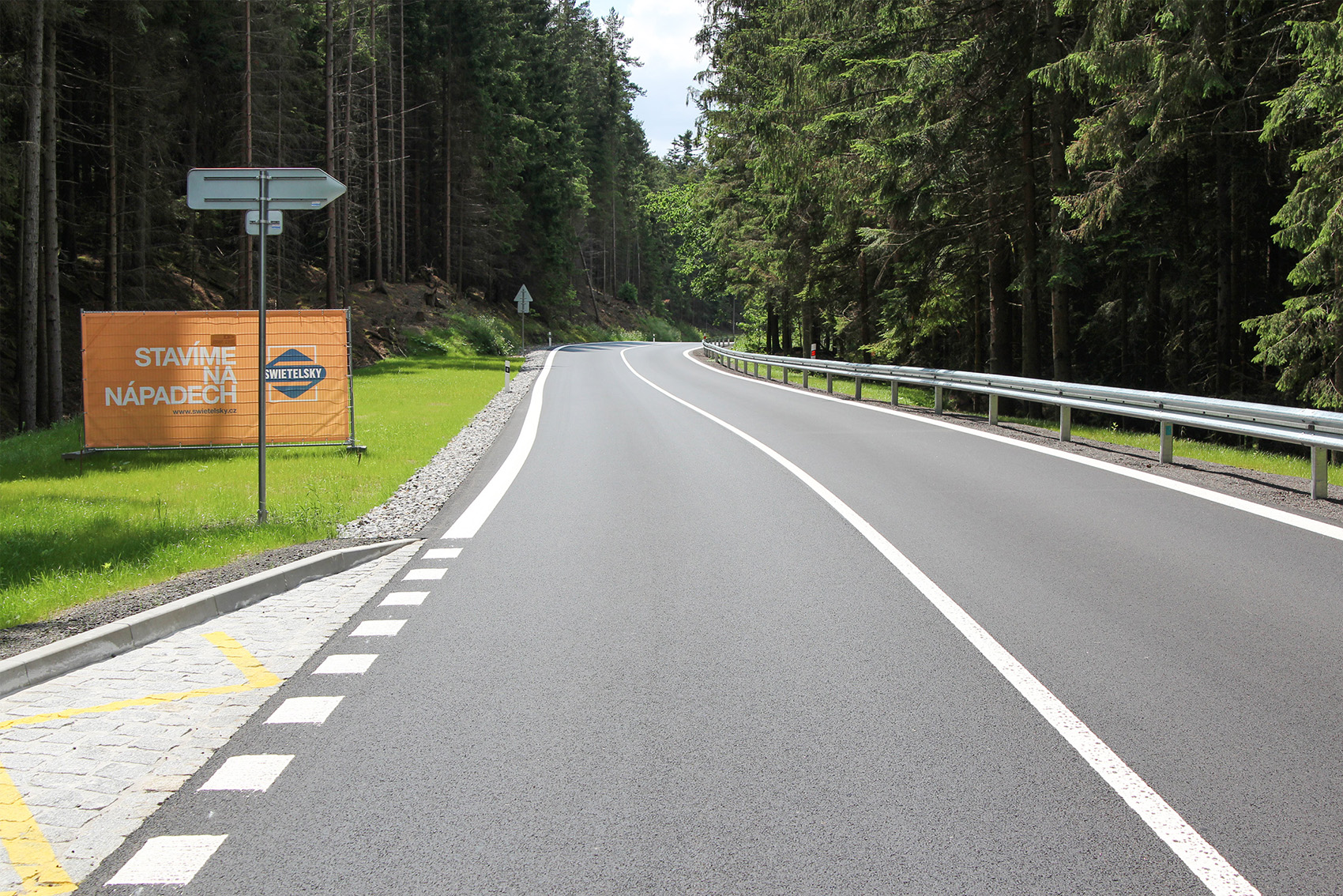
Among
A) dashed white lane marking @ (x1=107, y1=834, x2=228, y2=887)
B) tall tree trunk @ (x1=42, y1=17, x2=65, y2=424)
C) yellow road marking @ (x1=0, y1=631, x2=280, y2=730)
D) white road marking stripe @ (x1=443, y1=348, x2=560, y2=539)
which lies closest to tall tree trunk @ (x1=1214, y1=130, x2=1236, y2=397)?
white road marking stripe @ (x1=443, y1=348, x2=560, y2=539)

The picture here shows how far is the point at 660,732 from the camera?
174 inches

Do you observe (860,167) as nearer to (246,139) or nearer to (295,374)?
(295,374)

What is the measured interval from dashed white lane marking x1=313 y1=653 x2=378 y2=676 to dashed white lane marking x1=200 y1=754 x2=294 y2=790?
3.49 feet

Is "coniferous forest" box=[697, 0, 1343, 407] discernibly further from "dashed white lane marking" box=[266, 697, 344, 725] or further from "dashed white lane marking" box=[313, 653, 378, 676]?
"dashed white lane marking" box=[266, 697, 344, 725]

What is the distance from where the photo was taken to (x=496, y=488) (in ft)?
37.9

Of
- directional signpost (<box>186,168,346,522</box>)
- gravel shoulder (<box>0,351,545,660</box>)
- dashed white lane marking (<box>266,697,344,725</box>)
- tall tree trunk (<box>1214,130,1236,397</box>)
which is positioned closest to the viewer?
dashed white lane marking (<box>266,697,344,725</box>)

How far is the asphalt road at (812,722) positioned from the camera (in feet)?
10.9

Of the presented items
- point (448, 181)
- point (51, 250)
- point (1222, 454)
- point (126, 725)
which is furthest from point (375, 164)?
point (126, 725)

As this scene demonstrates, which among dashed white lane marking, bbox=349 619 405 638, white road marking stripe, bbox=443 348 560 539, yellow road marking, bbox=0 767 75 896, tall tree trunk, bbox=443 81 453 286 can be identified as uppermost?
tall tree trunk, bbox=443 81 453 286

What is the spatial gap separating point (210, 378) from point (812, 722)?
13.5m

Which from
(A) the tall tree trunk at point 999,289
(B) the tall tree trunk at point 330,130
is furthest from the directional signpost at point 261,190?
(B) the tall tree trunk at point 330,130

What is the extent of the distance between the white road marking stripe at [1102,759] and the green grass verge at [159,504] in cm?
557

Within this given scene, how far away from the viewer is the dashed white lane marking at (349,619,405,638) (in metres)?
5.97

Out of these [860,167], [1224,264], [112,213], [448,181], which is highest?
[448,181]
